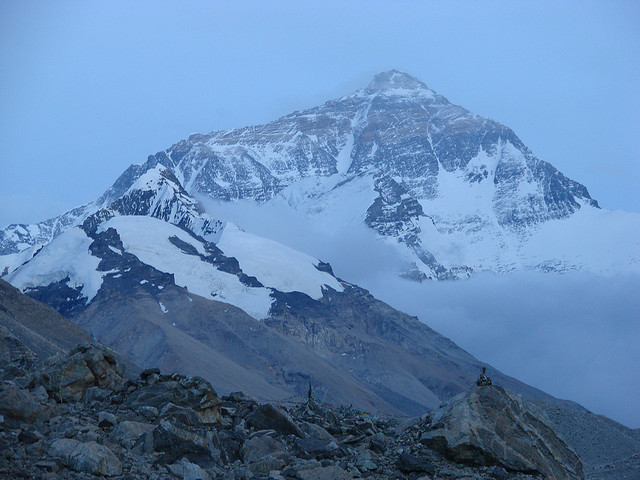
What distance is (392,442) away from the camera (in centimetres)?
2059

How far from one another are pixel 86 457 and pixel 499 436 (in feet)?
30.4

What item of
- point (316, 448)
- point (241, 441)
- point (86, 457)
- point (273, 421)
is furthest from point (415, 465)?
point (86, 457)

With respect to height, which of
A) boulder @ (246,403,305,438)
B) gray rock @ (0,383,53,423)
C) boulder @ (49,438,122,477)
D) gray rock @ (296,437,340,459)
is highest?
boulder @ (246,403,305,438)

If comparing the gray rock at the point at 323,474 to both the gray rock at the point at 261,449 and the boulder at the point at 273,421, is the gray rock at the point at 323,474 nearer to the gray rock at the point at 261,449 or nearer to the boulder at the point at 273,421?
the gray rock at the point at 261,449

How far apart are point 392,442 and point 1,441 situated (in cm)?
917

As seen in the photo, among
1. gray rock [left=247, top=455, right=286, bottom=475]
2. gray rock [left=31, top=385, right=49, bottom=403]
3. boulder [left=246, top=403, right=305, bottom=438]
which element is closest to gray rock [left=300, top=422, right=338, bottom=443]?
boulder [left=246, top=403, right=305, bottom=438]

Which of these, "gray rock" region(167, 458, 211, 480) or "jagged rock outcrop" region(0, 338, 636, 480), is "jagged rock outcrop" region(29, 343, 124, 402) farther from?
"gray rock" region(167, 458, 211, 480)

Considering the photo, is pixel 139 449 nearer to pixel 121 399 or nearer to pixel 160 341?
pixel 121 399

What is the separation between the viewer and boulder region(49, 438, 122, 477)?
615 inches

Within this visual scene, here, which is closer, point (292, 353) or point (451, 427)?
point (451, 427)

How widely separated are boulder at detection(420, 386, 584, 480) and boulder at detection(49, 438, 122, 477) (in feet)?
24.0

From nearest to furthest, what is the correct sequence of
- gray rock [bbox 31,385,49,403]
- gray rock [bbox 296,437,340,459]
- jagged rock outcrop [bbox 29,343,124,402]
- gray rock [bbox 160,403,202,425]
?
gray rock [bbox 296,437,340,459]
gray rock [bbox 160,403,202,425]
gray rock [bbox 31,385,49,403]
jagged rock outcrop [bbox 29,343,124,402]

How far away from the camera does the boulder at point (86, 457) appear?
51.2ft

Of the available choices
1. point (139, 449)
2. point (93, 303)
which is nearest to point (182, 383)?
point (139, 449)
